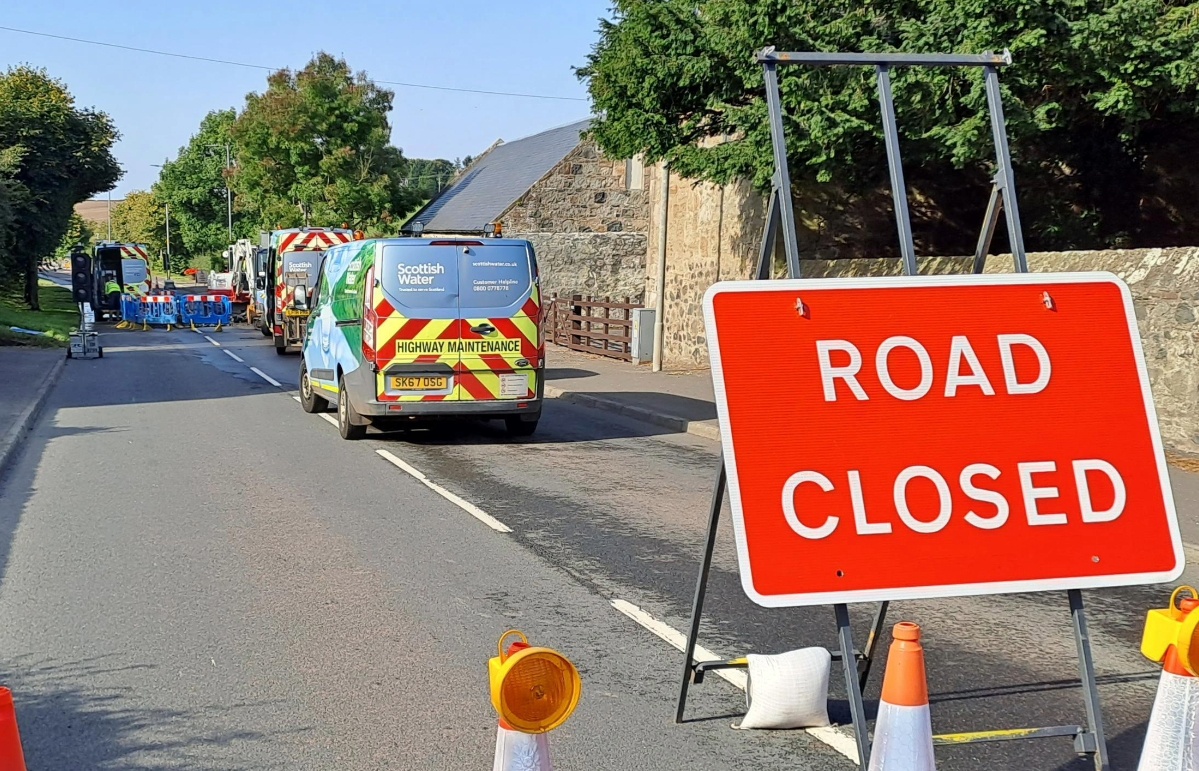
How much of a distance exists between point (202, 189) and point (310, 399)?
303 ft

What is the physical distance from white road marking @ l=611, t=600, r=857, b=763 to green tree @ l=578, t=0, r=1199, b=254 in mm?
8200

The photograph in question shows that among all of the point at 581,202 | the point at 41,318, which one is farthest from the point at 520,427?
the point at 41,318

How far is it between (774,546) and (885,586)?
1.25ft

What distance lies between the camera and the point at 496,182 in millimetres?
42781

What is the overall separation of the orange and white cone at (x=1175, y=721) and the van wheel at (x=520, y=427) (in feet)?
34.9

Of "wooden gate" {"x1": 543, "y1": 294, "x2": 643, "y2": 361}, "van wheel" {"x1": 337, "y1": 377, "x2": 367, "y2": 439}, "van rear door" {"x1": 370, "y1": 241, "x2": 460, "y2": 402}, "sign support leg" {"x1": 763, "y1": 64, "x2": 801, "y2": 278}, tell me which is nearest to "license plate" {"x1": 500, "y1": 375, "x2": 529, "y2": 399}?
"van rear door" {"x1": 370, "y1": 241, "x2": 460, "y2": 402}

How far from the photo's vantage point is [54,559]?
7922 mm

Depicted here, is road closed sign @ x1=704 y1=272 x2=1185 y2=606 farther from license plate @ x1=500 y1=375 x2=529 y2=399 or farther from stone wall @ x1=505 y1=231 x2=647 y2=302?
stone wall @ x1=505 y1=231 x2=647 y2=302

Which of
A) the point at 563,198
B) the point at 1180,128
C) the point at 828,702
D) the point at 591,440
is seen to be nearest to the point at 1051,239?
the point at 1180,128

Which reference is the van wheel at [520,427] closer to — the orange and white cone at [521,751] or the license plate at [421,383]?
the license plate at [421,383]

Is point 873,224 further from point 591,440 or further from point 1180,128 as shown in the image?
point 591,440

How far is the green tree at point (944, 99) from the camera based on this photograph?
506 inches

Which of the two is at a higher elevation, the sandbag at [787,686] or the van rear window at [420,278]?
the van rear window at [420,278]

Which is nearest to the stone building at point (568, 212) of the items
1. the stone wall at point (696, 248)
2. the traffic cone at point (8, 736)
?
the stone wall at point (696, 248)
